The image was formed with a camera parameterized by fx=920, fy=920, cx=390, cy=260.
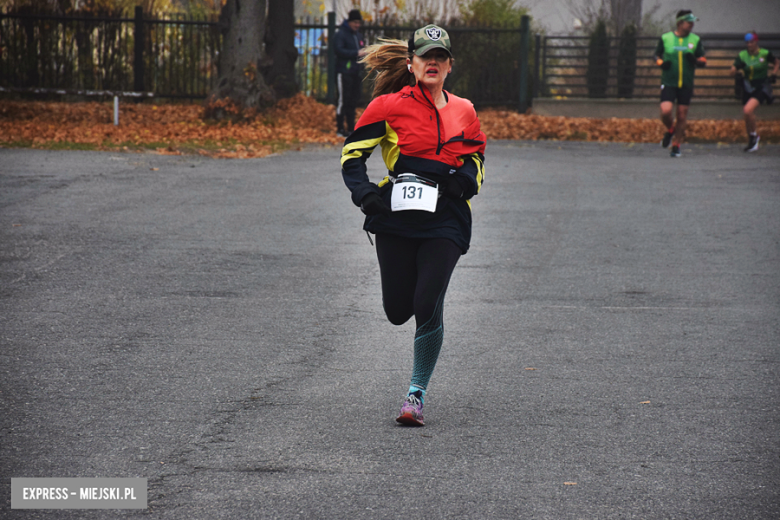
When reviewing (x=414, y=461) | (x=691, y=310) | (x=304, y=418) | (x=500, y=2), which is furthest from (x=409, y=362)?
(x=500, y=2)

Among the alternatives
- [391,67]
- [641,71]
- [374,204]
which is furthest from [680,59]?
[374,204]

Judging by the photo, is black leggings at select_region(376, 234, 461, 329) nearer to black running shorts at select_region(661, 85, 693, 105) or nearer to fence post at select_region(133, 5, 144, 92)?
black running shorts at select_region(661, 85, 693, 105)

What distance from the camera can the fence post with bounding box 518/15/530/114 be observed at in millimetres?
23891

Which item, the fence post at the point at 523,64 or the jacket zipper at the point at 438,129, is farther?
the fence post at the point at 523,64

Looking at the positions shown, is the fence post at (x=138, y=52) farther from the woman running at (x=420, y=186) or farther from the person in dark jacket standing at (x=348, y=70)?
the woman running at (x=420, y=186)

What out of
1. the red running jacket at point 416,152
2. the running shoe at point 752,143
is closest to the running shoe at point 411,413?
the red running jacket at point 416,152

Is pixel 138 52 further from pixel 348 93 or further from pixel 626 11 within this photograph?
pixel 626 11

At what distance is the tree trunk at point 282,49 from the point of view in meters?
22.3

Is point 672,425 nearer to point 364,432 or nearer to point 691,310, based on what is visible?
point 364,432

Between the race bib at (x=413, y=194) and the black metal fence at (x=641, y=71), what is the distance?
20787mm

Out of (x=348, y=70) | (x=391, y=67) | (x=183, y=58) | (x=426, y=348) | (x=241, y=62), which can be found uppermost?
(x=183, y=58)

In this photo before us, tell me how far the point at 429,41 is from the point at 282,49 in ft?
61.3

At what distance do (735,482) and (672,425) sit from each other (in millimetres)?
700

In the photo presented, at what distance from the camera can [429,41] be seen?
14.5 ft
